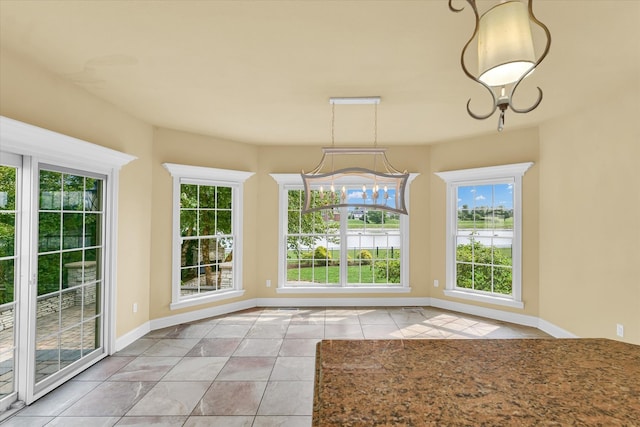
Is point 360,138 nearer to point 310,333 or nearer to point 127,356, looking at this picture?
point 310,333

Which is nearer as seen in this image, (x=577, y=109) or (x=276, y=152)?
(x=577, y=109)

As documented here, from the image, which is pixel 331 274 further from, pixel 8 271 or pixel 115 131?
pixel 8 271

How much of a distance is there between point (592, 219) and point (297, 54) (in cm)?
362

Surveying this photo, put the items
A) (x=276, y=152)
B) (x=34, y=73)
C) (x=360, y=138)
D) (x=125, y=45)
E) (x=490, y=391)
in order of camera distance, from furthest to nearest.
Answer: (x=276, y=152), (x=360, y=138), (x=34, y=73), (x=125, y=45), (x=490, y=391)

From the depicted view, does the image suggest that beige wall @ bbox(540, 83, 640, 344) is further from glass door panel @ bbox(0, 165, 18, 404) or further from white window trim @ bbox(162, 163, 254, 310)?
glass door panel @ bbox(0, 165, 18, 404)

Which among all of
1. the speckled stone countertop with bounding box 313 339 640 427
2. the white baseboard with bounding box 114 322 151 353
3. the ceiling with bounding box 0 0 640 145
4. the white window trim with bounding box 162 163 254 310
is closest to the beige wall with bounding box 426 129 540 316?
the ceiling with bounding box 0 0 640 145

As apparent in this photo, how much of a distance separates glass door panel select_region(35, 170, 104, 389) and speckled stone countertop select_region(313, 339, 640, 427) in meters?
3.00

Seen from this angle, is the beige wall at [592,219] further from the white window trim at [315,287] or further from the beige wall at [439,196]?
the white window trim at [315,287]

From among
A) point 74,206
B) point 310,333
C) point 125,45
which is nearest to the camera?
point 125,45

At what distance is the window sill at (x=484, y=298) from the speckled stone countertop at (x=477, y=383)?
3.84 metres

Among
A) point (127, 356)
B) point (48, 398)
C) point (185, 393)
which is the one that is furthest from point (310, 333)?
point (48, 398)

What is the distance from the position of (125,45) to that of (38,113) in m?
1.08

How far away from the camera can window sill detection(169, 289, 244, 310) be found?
186 inches

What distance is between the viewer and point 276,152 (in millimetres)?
5582
